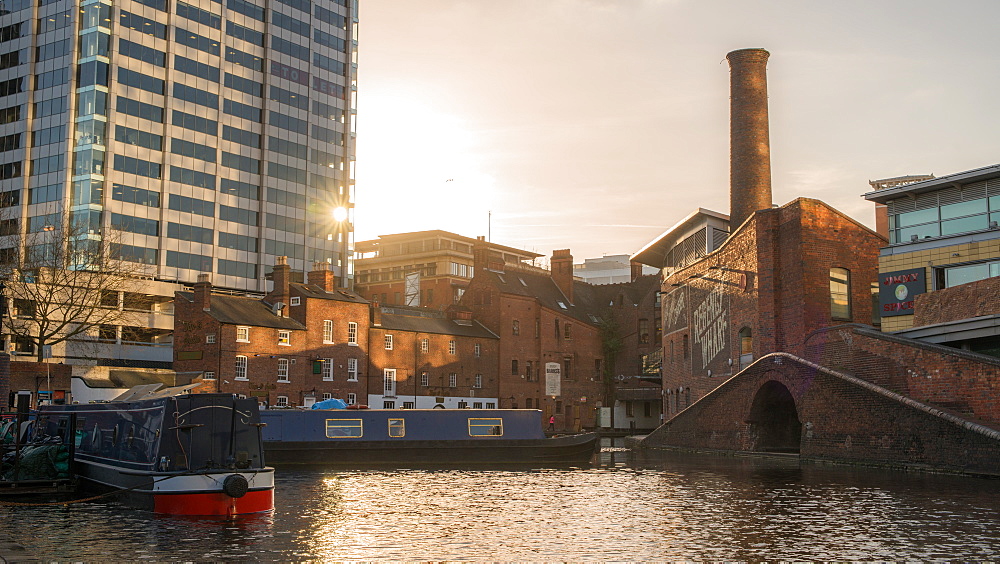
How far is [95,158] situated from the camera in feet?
228

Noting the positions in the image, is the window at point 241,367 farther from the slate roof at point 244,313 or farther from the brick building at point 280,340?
the slate roof at point 244,313

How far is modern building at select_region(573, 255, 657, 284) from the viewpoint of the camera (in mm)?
124500

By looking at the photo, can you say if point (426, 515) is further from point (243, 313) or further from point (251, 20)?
point (251, 20)

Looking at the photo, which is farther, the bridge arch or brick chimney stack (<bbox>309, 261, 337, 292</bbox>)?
brick chimney stack (<bbox>309, 261, 337, 292</bbox>)

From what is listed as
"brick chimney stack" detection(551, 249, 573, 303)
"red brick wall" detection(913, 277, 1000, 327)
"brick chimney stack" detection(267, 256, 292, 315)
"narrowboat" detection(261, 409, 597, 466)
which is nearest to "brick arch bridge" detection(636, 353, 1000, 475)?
"red brick wall" detection(913, 277, 1000, 327)

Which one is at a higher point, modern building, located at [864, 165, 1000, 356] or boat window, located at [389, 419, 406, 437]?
modern building, located at [864, 165, 1000, 356]

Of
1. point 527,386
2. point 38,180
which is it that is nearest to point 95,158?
point 38,180

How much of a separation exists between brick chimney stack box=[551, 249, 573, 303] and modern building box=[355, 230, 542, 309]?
9.59m

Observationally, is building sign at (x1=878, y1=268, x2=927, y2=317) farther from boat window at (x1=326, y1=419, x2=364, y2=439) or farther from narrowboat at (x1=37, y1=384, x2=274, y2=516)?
narrowboat at (x1=37, y1=384, x2=274, y2=516)

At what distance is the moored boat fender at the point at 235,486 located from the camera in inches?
771

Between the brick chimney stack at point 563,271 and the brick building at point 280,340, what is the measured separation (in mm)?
23883

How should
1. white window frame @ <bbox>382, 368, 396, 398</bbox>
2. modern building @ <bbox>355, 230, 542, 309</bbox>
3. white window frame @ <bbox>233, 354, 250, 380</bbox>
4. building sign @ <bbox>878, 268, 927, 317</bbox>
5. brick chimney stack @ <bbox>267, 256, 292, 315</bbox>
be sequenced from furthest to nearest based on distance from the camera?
modern building @ <bbox>355, 230, 542, 309</bbox>
white window frame @ <bbox>382, 368, 396, 398</bbox>
brick chimney stack @ <bbox>267, 256, 292, 315</bbox>
white window frame @ <bbox>233, 354, 250, 380</bbox>
building sign @ <bbox>878, 268, 927, 317</bbox>

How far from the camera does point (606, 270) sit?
5044 inches

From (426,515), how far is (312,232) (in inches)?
2600
